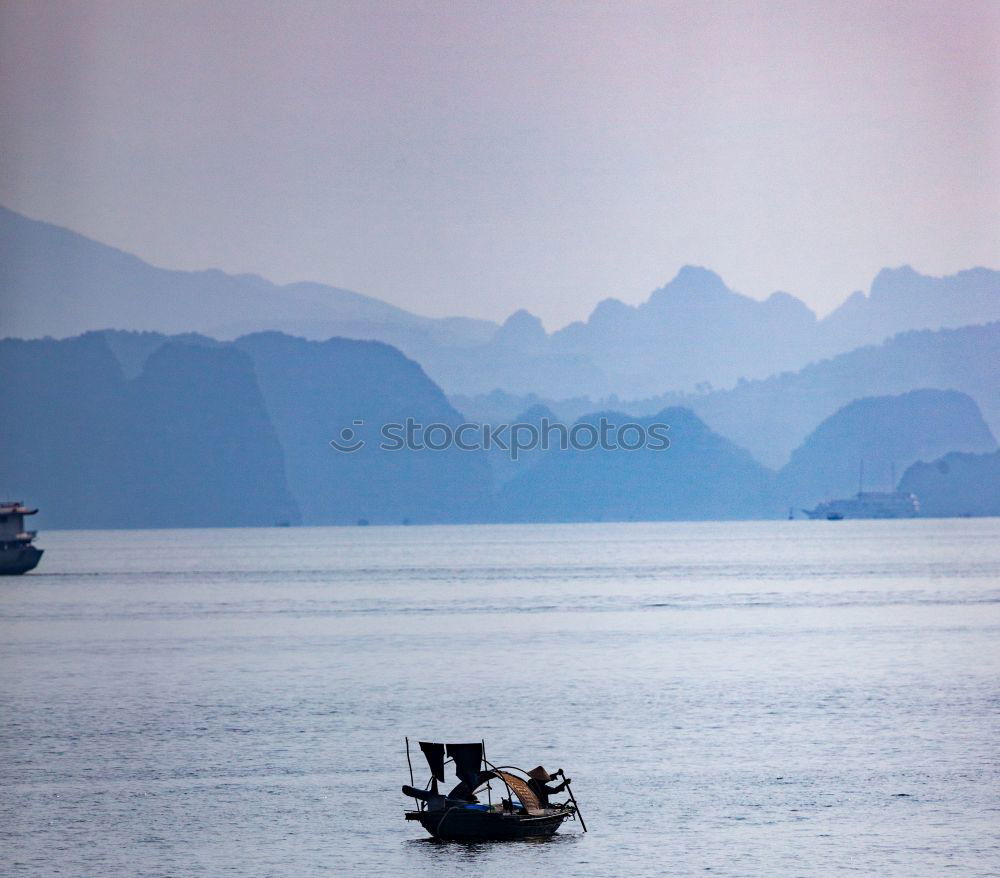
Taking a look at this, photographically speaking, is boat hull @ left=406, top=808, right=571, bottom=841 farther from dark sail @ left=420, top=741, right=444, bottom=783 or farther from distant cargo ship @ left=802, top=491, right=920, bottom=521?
distant cargo ship @ left=802, top=491, right=920, bottom=521

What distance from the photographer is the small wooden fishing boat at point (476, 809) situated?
47.0 ft

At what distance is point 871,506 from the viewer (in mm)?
156250

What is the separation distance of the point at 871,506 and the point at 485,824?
14671cm

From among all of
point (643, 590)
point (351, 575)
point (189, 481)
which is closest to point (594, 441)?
point (189, 481)

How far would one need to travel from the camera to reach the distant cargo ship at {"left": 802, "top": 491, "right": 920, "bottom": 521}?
155 metres

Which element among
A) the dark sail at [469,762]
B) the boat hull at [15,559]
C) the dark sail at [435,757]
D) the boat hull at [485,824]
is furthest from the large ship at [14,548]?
the boat hull at [485,824]

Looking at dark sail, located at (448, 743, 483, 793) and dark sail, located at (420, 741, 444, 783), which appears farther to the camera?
dark sail, located at (420, 741, 444, 783)

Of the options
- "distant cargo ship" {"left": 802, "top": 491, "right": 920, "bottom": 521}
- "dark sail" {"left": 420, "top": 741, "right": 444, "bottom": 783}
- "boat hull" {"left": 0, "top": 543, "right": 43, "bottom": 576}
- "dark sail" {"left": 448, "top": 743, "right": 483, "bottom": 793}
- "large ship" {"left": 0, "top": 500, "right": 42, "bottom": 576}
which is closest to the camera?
"dark sail" {"left": 448, "top": 743, "right": 483, "bottom": 793}

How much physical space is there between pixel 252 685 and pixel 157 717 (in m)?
4.25

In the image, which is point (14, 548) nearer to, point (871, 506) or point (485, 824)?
point (485, 824)

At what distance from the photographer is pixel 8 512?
5656cm

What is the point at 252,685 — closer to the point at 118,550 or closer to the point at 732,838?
the point at 732,838

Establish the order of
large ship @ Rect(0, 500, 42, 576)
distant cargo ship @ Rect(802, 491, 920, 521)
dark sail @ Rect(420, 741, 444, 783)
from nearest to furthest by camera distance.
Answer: dark sail @ Rect(420, 741, 444, 783), large ship @ Rect(0, 500, 42, 576), distant cargo ship @ Rect(802, 491, 920, 521)

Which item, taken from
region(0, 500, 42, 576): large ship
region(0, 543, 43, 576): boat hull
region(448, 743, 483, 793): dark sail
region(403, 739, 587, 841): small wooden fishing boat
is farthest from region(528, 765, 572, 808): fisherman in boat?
region(0, 543, 43, 576): boat hull
